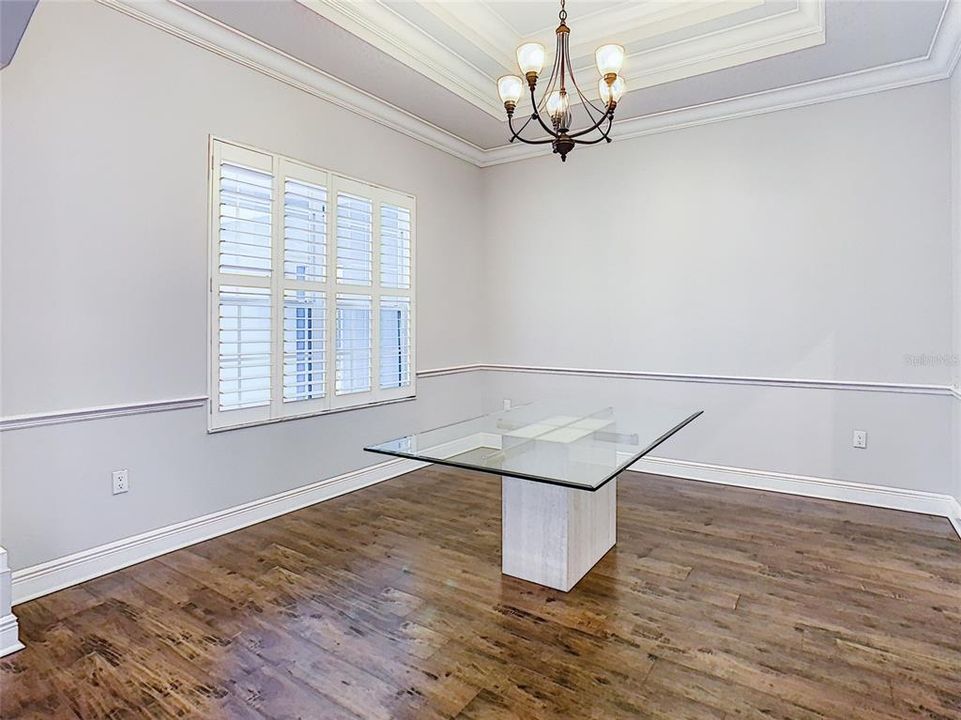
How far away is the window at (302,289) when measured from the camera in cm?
318

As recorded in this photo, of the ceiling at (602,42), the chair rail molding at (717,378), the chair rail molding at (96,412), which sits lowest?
the chair rail molding at (96,412)

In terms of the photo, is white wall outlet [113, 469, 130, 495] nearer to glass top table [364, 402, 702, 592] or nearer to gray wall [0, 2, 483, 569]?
gray wall [0, 2, 483, 569]

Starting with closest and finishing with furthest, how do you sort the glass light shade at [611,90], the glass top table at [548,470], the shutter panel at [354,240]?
the glass top table at [548,470], the glass light shade at [611,90], the shutter panel at [354,240]

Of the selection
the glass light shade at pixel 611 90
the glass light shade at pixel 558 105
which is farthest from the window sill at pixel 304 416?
the glass light shade at pixel 611 90

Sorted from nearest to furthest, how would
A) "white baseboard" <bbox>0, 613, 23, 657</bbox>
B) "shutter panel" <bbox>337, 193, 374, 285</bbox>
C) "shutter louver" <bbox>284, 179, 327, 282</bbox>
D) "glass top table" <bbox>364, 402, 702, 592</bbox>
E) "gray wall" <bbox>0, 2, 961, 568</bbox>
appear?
"white baseboard" <bbox>0, 613, 23, 657</bbox>
"glass top table" <bbox>364, 402, 702, 592</bbox>
"gray wall" <bbox>0, 2, 961, 568</bbox>
"shutter louver" <bbox>284, 179, 327, 282</bbox>
"shutter panel" <bbox>337, 193, 374, 285</bbox>

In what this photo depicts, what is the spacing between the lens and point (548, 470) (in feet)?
7.09

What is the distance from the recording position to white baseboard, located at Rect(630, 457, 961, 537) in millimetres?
3541

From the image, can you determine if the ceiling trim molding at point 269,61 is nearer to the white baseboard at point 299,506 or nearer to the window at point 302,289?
the window at point 302,289

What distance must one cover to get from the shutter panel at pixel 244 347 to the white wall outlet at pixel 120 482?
0.58m

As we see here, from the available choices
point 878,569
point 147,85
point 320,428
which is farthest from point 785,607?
point 147,85

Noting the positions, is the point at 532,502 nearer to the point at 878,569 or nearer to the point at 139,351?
the point at 878,569

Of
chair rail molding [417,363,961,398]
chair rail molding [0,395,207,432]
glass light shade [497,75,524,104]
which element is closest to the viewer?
chair rail molding [0,395,207,432]

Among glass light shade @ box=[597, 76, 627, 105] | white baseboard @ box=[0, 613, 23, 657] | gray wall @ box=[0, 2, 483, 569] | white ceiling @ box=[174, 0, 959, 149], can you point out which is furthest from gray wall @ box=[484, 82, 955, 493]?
white baseboard @ box=[0, 613, 23, 657]

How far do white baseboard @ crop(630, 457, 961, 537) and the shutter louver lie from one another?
3016 millimetres
